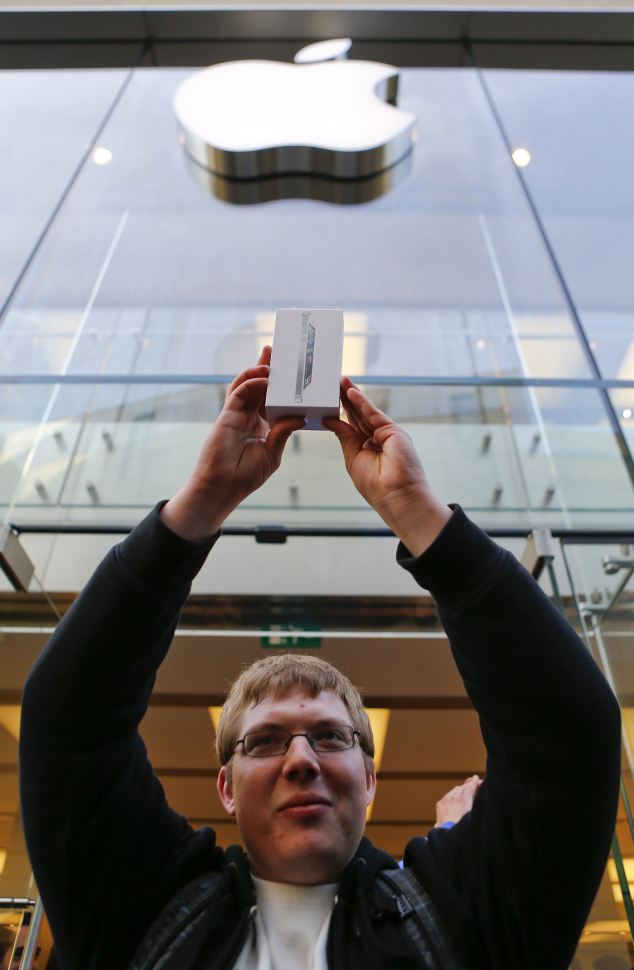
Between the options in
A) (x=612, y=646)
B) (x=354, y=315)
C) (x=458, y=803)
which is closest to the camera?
(x=458, y=803)

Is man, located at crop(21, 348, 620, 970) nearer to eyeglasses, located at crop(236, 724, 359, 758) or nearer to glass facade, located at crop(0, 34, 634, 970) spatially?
eyeglasses, located at crop(236, 724, 359, 758)

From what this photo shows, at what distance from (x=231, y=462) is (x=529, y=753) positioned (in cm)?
54

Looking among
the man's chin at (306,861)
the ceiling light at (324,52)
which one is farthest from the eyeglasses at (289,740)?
the ceiling light at (324,52)

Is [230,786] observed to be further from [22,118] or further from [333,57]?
[333,57]

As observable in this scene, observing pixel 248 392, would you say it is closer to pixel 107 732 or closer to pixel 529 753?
pixel 107 732

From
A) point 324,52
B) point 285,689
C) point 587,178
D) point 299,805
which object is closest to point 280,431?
point 285,689

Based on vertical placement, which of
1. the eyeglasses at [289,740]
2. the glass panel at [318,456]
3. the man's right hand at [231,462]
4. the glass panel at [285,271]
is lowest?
the eyeglasses at [289,740]

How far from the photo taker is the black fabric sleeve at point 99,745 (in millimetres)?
925

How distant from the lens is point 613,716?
0.90 meters

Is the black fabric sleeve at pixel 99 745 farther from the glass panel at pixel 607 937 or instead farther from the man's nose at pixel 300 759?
the glass panel at pixel 607 937

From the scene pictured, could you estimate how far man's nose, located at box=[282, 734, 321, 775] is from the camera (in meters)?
1.00

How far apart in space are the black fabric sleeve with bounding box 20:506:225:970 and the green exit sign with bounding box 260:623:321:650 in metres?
1.45

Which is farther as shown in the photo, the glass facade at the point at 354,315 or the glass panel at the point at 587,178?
the glass panel at the point at 587,178

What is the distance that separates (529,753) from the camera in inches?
35.5
